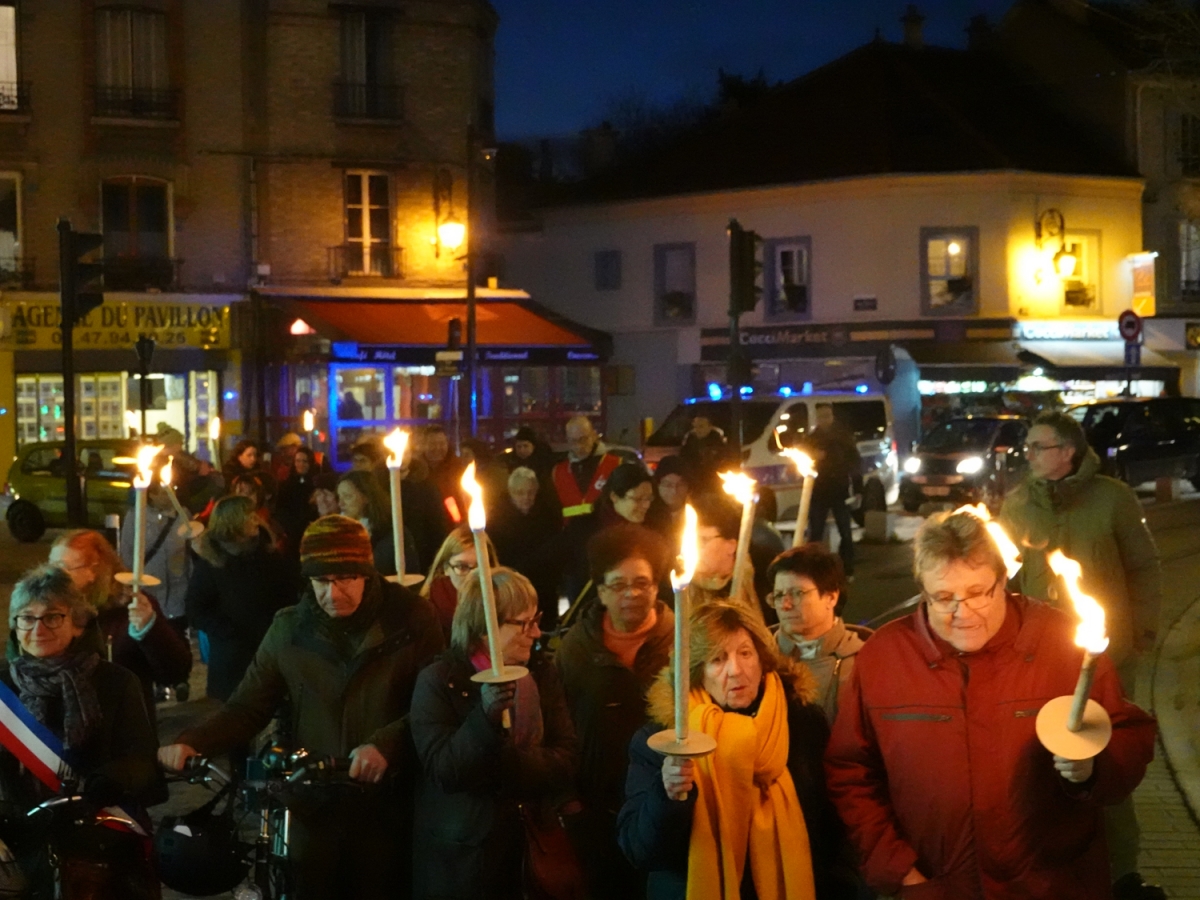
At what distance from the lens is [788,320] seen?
3688cm

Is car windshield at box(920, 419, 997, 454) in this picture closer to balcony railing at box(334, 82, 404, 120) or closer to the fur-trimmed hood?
balcony railing at box(334, 82, 404, 120)

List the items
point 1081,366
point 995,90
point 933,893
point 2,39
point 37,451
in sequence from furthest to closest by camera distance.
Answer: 1. point 995,90
2. point 1081,366
3. point 2,39
4. point 37,451
5. point 933,893

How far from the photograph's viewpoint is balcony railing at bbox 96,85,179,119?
29594 millimetres

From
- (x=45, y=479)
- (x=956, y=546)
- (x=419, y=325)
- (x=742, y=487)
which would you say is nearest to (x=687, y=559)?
(x=956, y=546)

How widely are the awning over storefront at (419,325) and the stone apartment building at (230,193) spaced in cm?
8

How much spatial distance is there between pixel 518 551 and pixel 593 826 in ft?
14.4

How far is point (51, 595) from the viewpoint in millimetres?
Answer: 4789

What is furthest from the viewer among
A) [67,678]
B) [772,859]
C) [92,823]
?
[67,678]

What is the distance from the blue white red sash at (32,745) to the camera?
4570mm

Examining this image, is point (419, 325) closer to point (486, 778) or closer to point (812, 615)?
point (812, 615)

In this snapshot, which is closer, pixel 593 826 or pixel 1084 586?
pixel 593 826

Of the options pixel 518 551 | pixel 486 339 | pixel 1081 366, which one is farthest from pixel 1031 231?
pixel 518 551

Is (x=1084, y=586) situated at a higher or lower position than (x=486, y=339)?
lower

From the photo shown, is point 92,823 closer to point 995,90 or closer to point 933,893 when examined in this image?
point 933,893
